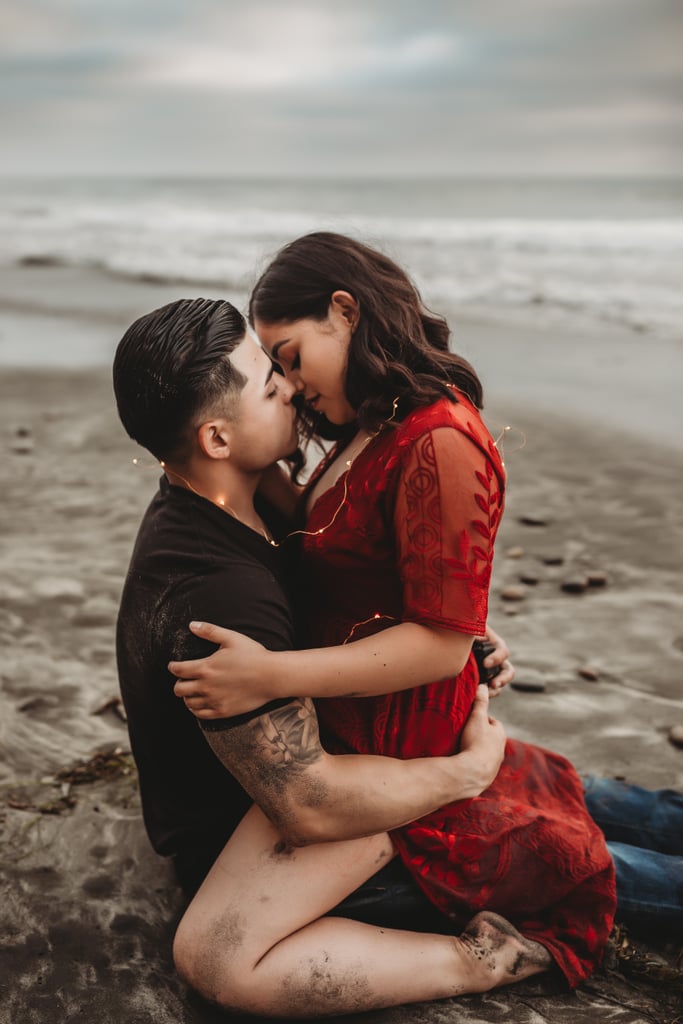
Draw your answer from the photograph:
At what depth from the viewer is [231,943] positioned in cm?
248

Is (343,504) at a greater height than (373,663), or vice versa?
(343,504)

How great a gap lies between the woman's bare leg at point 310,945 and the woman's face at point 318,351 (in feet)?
3.95

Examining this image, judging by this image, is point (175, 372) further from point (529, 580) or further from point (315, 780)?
point (529, 580)

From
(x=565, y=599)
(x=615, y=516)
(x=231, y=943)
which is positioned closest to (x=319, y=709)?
(x=231, y=943)

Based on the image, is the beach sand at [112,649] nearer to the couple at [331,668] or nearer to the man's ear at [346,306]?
the couple at [331,668]

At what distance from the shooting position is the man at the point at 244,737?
244cm

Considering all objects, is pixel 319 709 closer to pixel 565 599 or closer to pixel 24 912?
pixel 24 912

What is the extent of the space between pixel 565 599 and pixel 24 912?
3326 mm

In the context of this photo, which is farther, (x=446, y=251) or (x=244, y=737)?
(x=446, y=251)

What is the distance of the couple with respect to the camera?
241cm

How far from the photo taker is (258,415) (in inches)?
104

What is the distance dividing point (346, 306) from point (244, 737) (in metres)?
1.24

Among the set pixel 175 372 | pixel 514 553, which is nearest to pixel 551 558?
pixel 514 553

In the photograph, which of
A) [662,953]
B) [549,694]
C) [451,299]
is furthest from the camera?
[451,299]
